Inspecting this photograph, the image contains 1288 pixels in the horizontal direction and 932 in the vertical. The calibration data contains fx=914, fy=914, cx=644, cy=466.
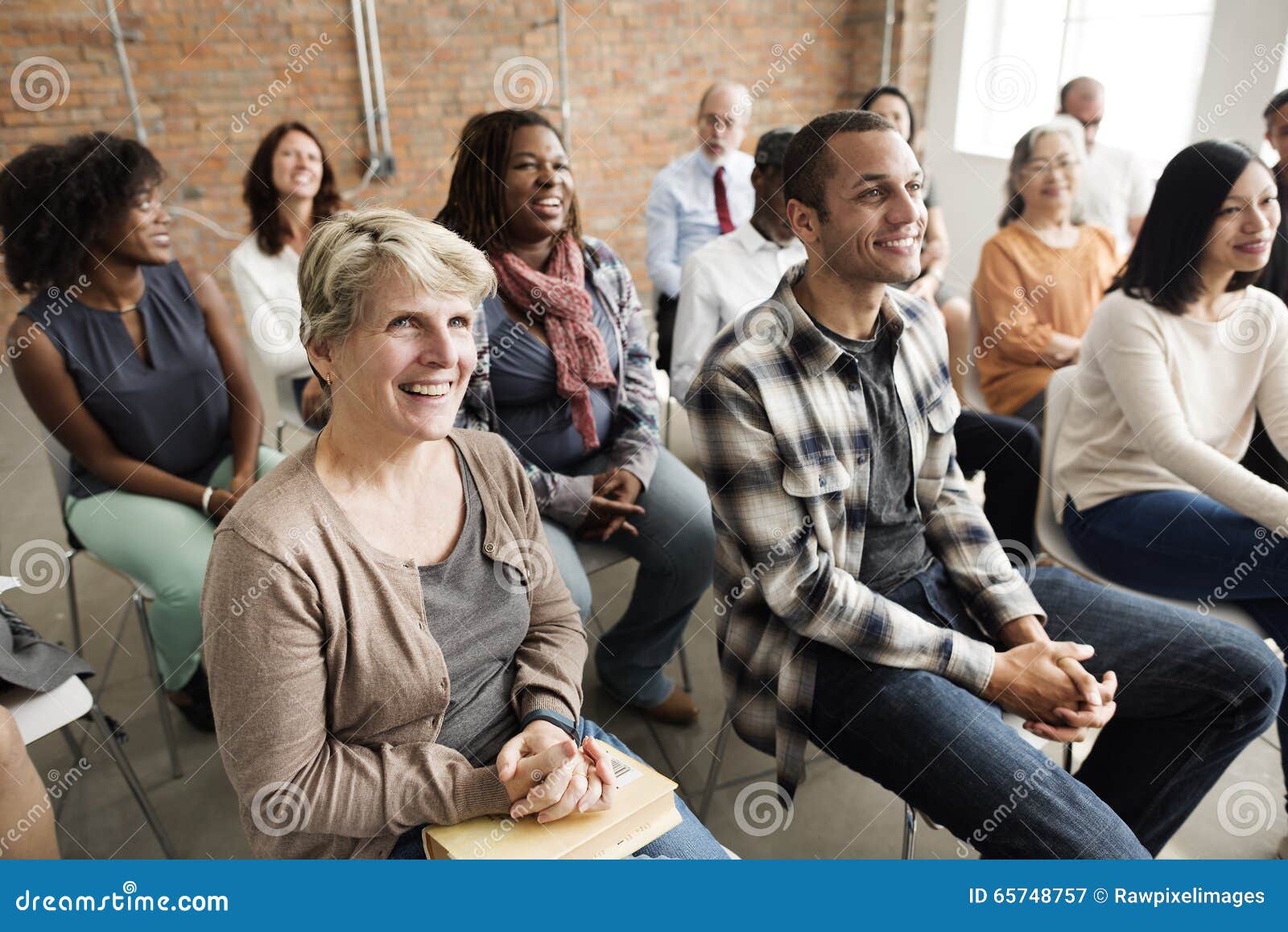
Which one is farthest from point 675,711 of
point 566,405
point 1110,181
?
point 1110,181

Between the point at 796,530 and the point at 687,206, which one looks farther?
the point at 687,206

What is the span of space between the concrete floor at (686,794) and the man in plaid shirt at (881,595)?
382 millimetres

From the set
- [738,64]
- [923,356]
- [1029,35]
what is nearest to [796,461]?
[923,356]

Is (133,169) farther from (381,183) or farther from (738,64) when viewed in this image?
(738,64)

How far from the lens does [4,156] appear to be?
4887 mm

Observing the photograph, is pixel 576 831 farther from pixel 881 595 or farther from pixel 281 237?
pixel 281 237

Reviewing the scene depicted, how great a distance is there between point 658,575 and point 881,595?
2.16 feet

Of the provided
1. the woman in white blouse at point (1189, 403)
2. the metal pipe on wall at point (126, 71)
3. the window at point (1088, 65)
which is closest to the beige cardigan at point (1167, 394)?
the woman in white blouse at point (1189, 403)

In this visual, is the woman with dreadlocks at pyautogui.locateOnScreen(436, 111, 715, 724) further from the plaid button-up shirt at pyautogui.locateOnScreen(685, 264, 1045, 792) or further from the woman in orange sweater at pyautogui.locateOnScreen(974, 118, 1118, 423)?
the woman in orange sweater at pyautogui.locateOnScreen(974, 118, 1118, 423)

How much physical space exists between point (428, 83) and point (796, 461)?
4750 millimetres

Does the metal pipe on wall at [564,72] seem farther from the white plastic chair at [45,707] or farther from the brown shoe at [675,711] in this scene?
the white plastic chair at [45,707]

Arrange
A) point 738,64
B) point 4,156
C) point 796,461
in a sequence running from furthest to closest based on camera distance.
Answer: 1. point 738,64
2. point 4,156
3. point 796,461

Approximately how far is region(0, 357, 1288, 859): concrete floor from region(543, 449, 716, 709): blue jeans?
10 cm

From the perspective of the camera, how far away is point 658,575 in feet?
6.86
